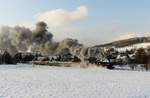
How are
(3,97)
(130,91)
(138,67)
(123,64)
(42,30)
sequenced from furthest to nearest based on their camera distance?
(42,30) → (123,64) → (138,67) → (130,91) → (3,97)

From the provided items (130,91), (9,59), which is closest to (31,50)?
(9,59)

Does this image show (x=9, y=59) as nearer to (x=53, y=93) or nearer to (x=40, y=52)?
(x=40, y=52)

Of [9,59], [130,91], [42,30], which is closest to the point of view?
[130,91]

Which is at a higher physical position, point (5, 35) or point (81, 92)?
point (5, 35)

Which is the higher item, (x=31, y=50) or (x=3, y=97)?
(x=31, y=50)

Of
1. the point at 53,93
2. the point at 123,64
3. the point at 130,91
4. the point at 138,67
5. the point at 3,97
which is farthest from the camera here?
the point at 123,64

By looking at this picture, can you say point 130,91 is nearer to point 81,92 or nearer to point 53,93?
point 81,92

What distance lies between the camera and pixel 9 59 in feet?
221

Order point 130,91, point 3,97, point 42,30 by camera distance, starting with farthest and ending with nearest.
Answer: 1. point 42,30
2. point 130,91
3. point 3,97

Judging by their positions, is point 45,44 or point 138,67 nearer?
point 138,67

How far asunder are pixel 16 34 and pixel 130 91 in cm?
6963

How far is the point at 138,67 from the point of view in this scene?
4744 centimetres

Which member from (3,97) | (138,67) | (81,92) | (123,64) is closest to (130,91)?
(81,92)

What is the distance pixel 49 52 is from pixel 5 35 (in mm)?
13173
